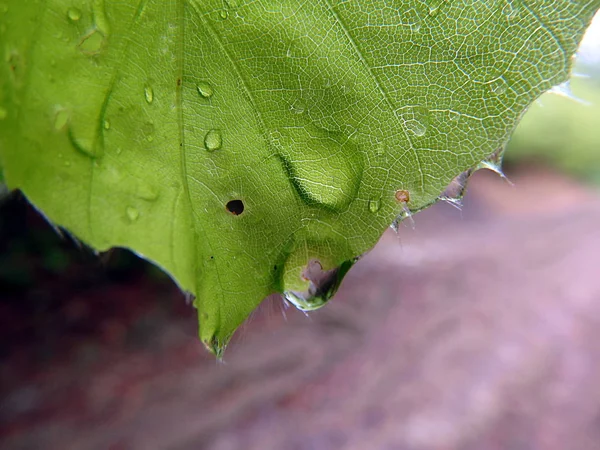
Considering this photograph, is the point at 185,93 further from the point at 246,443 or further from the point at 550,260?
the point at 550,260

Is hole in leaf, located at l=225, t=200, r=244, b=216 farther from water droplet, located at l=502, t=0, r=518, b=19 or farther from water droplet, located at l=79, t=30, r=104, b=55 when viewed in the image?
water droplet, located at l=502, t=0, r=518, b=19

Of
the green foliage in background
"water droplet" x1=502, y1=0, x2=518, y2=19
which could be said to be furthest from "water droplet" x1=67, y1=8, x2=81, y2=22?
the green foliage in background

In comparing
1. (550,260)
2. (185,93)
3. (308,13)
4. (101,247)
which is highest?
(308,13)

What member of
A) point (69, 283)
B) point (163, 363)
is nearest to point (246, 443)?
point (163, 363)

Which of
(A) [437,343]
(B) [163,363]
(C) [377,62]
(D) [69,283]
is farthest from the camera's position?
(A) [437,343]

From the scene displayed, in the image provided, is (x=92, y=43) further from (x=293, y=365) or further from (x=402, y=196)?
(x=293, y=365)
